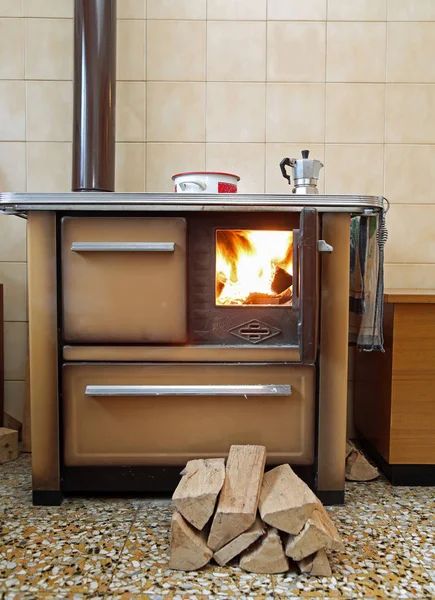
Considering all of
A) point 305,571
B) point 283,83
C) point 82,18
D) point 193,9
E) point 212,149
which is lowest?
point 305,571

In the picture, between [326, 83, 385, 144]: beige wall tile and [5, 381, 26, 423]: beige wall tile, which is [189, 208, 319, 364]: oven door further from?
[5, 381, 26, 423]: beige wall tile

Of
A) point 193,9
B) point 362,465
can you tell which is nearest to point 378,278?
point 362,465

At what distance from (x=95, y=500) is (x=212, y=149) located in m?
1.54

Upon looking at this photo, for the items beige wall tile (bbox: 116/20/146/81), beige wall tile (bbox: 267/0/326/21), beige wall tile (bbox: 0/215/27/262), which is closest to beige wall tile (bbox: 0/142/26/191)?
beige wall tile (bbox: 0/215/27/262)

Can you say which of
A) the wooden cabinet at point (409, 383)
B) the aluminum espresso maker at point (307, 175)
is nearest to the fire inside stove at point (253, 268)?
the aluminum espresso maker at point (307, 175)

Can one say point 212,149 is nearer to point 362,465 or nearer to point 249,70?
point 249,70

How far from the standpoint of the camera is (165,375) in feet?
5.31

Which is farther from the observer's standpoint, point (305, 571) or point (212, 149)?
point (212, 149)

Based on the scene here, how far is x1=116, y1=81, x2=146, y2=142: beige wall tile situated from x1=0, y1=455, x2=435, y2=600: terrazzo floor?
1548mm

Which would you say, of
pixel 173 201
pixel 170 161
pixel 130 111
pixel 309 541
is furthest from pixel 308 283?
pixel 130 111

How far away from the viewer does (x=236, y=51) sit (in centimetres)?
226

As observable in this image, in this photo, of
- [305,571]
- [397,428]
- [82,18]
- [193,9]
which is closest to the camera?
[305,571]

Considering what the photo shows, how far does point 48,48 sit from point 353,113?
141cm

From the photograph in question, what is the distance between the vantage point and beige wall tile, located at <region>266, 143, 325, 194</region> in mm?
2283
